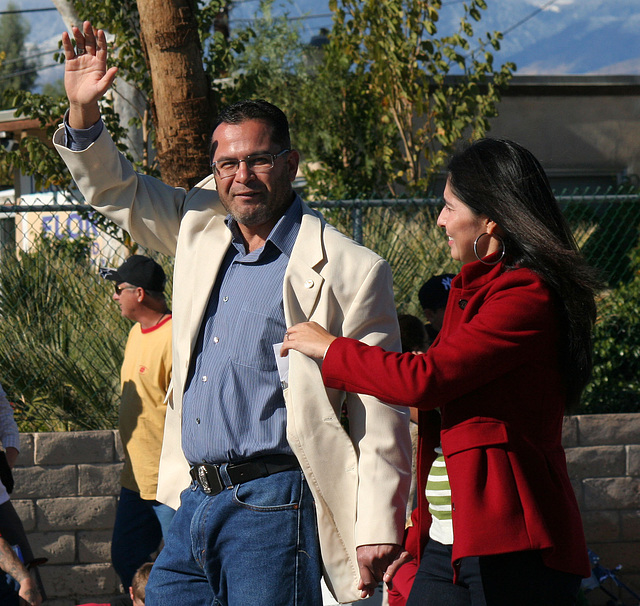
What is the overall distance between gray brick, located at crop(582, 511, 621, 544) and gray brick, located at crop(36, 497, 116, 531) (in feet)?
10.1

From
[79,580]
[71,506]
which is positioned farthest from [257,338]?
[79,580]

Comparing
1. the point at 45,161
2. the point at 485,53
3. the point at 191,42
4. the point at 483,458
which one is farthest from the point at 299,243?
the point at 485,53

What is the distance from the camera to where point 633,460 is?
5.84m

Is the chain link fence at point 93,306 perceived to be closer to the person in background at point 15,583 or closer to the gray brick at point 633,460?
the gray brick at point 633,460

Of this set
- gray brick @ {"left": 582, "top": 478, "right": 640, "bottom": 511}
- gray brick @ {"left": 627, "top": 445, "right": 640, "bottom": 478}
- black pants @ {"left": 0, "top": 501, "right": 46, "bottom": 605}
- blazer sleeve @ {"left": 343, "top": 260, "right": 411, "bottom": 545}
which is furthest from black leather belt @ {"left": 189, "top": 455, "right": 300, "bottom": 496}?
gray brick @ {"left": 627, "top": 445, "right": 640, "bottom": 478}

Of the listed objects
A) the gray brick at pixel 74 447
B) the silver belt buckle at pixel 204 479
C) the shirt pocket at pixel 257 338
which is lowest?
the gray brick at pixel 74 447

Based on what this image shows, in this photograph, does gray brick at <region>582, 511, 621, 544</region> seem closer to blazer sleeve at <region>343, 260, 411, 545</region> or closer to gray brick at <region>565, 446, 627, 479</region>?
gray brick at <region>565, 446, 627, 479</region>

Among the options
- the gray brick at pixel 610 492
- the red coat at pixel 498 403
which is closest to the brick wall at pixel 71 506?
the gray brick at pixel 610 492

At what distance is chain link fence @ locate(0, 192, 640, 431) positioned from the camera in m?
5.91

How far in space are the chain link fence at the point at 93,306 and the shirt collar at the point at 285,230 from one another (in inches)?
106

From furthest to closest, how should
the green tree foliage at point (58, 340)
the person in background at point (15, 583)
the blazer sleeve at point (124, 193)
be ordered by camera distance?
1. the green tree foliage at point (58, 340)
2. the person in background at point (15, 583)
3. the blazer sleeve at point (124, 193)

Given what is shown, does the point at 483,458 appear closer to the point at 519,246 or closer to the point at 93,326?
the point at 519,246

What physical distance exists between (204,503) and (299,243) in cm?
90

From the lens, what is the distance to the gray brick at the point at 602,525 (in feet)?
19.0
